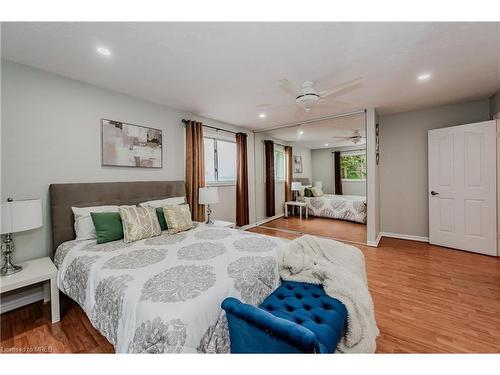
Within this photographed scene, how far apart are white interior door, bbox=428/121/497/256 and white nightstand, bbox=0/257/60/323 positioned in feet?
17.8

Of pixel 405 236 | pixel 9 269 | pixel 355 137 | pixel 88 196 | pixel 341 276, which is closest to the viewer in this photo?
pixel 341 276

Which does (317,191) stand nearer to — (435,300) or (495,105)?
(435,300)

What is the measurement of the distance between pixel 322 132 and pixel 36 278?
478cm

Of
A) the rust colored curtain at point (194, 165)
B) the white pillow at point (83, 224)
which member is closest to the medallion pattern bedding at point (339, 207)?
the rust colored curtain at point (194, 165)

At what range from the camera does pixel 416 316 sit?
1.91 metres

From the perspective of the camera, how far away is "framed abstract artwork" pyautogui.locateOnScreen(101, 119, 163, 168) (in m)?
2.77

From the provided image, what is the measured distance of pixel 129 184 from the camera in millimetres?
2922

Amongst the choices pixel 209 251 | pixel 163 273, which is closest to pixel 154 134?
pixel 209 251

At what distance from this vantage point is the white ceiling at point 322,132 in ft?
13.1

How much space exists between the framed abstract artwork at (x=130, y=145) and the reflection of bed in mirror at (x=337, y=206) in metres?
3.00

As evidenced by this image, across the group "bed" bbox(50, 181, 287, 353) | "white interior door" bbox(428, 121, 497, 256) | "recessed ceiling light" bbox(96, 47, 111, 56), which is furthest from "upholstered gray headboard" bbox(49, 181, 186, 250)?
"white interior door" bbox(428, 121, 497, 256)

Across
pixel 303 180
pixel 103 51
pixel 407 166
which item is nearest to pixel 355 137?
pixel 407 166

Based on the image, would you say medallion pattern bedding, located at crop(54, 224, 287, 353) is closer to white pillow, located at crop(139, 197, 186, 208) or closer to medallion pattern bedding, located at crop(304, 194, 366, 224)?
white pillow, located at crop(139, 197, 186, 208)
